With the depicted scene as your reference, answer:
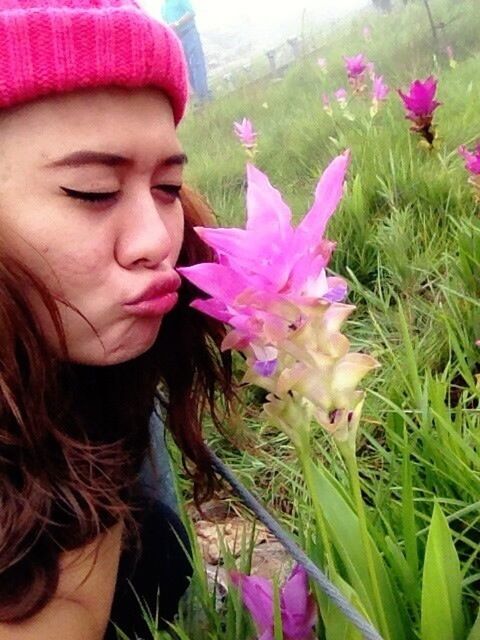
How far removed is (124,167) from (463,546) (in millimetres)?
529

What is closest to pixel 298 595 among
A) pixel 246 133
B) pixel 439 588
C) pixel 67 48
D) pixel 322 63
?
pixel 439 588

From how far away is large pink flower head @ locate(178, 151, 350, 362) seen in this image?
1.54ft

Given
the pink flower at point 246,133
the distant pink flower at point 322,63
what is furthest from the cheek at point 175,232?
the distant pink flower at point 322,63

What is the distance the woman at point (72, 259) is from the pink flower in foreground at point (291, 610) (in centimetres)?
15

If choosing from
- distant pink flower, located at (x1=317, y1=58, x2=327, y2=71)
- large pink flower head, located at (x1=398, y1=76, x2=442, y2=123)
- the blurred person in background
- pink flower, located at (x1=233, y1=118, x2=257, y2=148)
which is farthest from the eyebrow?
distant pink flower, located at (x1=317, y1=58, x2=327, y2=71)

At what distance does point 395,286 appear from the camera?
1657 mm

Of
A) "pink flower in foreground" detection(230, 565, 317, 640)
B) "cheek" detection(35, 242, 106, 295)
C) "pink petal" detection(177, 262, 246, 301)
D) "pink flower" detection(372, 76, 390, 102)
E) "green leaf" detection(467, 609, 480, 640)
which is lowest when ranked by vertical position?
"green leaf" detection(467, 609, 480, 640)

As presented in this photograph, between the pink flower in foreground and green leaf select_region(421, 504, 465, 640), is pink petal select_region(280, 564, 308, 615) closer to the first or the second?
the pink flower in foreground

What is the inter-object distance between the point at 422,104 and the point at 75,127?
3.67 ft

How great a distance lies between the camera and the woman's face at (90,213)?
0.64 meters

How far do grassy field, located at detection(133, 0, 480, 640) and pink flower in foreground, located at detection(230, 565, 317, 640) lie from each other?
0.8 inches

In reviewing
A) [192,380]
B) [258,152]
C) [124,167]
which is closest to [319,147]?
[258,152]

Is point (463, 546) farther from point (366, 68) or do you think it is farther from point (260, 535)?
point (366, 68)

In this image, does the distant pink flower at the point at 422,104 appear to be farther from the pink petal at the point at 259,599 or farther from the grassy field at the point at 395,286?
the pink petal at the point at 259,599
